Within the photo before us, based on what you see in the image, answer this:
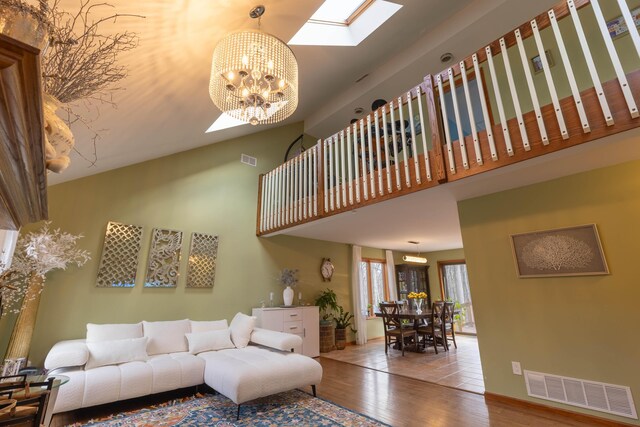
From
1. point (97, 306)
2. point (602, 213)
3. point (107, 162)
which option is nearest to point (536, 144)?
point (602, 213)

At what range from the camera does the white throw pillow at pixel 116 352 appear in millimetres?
2988

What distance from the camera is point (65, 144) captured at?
0.96 metres

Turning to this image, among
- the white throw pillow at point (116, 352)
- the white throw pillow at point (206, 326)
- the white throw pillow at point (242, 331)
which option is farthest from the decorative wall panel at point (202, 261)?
the white throw pillow at point (116, 352)

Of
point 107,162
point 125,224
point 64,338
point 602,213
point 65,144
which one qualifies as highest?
point 107,162

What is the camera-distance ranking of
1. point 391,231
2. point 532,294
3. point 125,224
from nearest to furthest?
point 532,294 → point 125,224 → point 391,231

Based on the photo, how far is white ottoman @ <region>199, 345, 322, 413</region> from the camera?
111 inches

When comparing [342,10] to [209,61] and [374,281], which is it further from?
[374,281]

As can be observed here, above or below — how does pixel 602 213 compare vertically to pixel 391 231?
below

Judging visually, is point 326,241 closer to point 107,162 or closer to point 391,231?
point 391,231

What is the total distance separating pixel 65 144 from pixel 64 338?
3.79 metres

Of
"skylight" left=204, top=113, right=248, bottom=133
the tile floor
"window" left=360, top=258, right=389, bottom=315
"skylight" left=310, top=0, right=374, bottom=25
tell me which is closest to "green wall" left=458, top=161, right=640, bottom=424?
the tile floor

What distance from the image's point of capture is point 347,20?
179 inches

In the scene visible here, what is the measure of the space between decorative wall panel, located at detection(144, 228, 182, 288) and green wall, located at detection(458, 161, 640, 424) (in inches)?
167

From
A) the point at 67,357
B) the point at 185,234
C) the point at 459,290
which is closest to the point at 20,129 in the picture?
the point at 67,357
